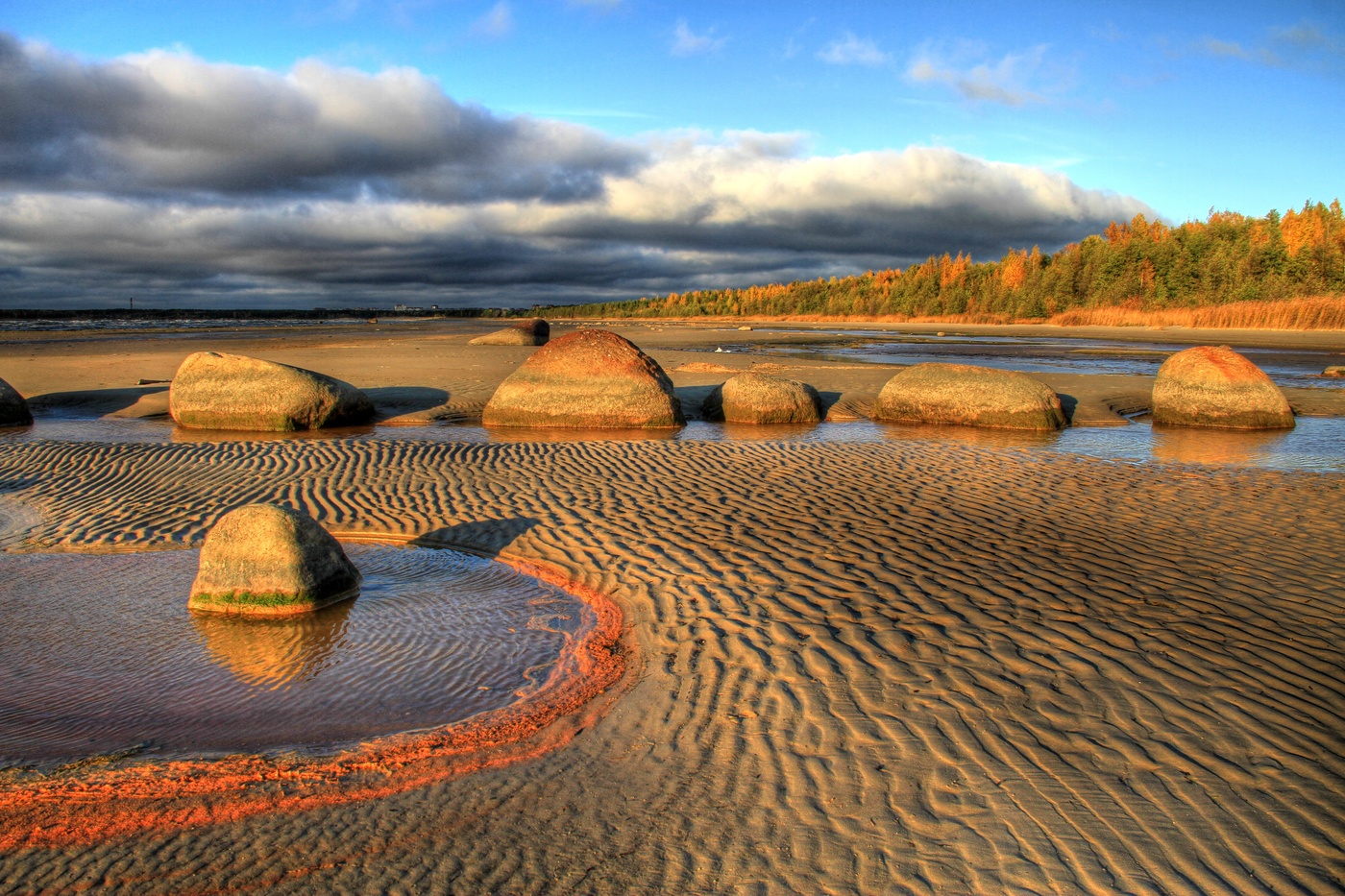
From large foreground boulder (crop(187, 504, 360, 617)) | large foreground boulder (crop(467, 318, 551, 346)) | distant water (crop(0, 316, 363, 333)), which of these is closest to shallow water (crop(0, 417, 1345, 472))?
large foreground boulder (crop(187, 504, 360, 617))

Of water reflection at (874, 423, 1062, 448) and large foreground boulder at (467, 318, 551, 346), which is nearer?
water reflection at (874, 423, 1062, 448)

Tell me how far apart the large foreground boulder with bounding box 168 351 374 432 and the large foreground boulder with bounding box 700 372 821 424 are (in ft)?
21.4

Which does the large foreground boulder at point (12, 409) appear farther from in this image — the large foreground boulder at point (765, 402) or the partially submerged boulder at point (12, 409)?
the large foreground boulder at point (765, 402)

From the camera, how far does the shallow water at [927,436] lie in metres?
11.0

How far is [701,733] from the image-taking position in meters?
3.85

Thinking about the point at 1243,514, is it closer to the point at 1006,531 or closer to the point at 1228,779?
the point at 1006,531

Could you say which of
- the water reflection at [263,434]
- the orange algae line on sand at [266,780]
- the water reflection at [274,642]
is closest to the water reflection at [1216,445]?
the orange algae line on sand at [266,780]

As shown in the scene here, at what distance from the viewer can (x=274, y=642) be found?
16.6 feet

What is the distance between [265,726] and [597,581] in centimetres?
245

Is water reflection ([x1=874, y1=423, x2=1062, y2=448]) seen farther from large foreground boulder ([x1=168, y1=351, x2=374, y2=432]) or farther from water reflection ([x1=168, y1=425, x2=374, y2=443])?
large foreground boulder ([x1=168, y1=351, x2=374, y2=432])

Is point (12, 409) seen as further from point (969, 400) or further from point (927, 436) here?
point (969, 400)

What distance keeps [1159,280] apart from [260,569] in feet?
200

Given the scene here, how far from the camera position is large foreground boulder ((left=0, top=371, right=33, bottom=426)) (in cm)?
1351

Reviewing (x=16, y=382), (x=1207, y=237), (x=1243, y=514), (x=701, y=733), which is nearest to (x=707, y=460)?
(x=1243, y=514)
